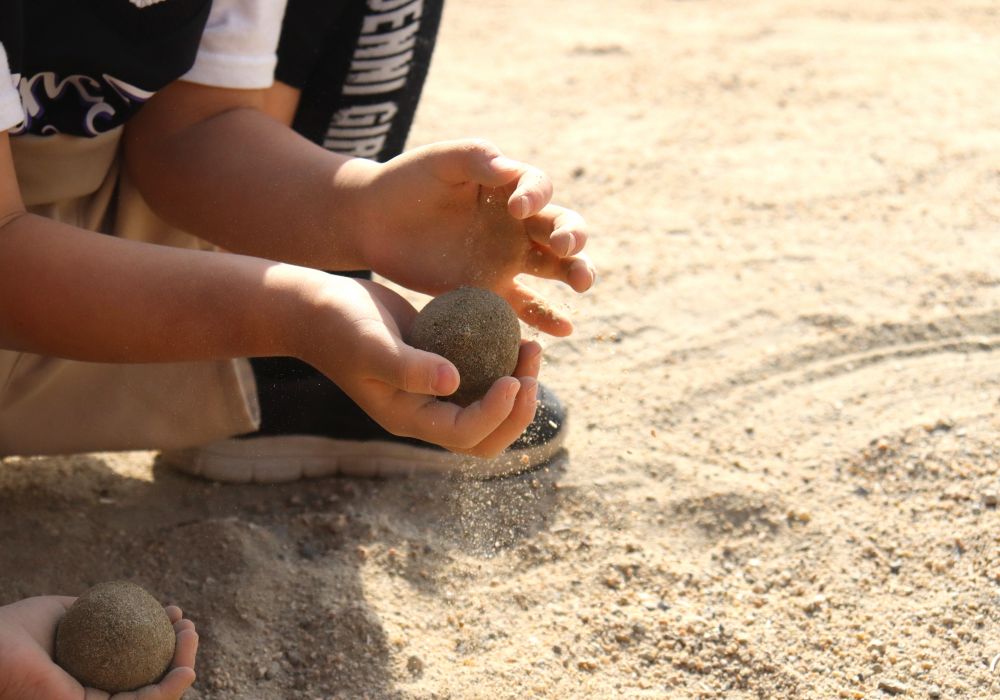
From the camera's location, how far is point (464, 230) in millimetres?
1825

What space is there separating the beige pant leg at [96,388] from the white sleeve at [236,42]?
0.20m

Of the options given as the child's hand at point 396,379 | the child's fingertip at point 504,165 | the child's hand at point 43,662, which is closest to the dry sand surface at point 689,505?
the child's hand at point 43,662

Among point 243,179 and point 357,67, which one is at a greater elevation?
point 357,67

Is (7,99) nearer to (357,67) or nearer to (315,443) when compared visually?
(357,67)

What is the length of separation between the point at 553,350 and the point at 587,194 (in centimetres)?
76

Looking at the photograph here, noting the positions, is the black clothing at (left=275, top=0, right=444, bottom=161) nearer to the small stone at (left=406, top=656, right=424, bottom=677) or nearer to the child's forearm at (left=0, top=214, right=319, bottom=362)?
the child's forearm at (left=0, top=214, right=319, bottom=362)

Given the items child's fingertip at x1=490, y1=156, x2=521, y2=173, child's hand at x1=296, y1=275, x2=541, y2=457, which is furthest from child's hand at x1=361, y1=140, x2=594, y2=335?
child's hand at x1=296, y1=275, x2=541, y2=457

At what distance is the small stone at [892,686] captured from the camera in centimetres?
173

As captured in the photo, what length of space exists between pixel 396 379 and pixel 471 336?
0.18m

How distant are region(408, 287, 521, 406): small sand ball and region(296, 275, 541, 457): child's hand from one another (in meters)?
0.06

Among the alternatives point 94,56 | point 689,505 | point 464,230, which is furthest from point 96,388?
point 689,505

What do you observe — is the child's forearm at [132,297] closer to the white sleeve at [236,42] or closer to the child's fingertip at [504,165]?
the child's fingertip at [504,165]

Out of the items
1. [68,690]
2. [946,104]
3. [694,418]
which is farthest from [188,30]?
[946,104]

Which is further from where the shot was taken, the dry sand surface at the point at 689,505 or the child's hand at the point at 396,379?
the dry sand surface at the point at 689,505
